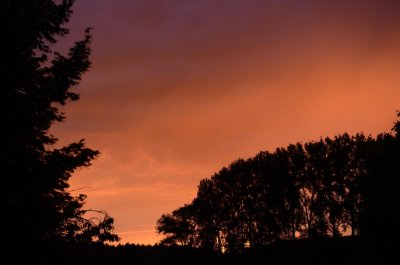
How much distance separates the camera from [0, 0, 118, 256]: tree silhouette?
14898 mm

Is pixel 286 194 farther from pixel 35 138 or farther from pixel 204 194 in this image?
pixel 35 138

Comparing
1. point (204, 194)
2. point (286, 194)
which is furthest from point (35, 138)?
point (204, 194)

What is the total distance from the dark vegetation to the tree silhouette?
0.13 feet

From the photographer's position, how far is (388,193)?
32219 mm

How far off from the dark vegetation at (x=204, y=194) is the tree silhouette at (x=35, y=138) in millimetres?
40

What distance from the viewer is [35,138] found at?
16188 mm

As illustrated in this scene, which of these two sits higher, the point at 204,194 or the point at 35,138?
the point at 204,194

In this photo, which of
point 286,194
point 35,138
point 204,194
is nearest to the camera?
point 35,138

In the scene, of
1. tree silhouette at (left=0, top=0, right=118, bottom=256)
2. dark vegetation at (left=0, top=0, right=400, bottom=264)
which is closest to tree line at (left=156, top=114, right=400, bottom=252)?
dark vegetation at (left=0, top=0, right=400, bottom=264)

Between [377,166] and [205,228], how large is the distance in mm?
49676

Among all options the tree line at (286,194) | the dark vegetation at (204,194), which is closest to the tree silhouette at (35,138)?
the dark vegetation at (204,194)

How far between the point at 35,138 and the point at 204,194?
2576 inches

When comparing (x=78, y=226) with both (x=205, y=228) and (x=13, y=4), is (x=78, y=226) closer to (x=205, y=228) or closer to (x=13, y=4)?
(x=13, y=4)

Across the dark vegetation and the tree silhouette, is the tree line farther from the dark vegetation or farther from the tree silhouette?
the tree silhouette
